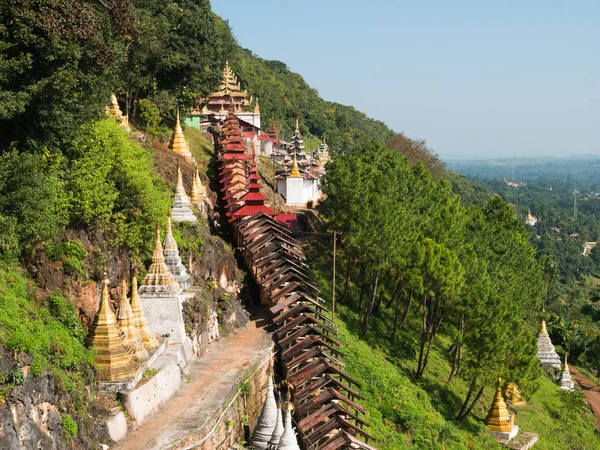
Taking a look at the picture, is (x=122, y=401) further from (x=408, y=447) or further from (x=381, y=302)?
(x=381, y=302)

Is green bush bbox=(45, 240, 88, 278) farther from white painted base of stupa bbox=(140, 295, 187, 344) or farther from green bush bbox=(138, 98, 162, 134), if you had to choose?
green bush bbox=(138, 98, 162, 134)

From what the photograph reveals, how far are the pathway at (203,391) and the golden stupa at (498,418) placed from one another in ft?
52.7

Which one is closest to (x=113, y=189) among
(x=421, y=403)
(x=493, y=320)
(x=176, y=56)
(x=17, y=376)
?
(x=17, y=376)

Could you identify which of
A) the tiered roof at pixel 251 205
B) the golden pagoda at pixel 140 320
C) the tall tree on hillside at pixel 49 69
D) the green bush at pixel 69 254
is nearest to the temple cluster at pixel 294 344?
the tiered roof at pixel 251 205

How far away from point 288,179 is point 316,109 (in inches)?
3258

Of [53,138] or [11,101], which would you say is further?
[53,138]

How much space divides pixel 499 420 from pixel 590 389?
2899 cm

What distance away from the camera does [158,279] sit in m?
31.0

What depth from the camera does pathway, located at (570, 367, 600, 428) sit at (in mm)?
63322

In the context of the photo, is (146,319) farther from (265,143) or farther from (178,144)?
(265,143)

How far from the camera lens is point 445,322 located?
5497cm

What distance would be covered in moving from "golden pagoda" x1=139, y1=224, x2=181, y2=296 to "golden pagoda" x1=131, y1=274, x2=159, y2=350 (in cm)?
235

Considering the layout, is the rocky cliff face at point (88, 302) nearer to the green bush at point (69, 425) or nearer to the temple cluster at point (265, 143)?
the green bush at point (69, 425)

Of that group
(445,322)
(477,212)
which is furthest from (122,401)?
(477,212)
